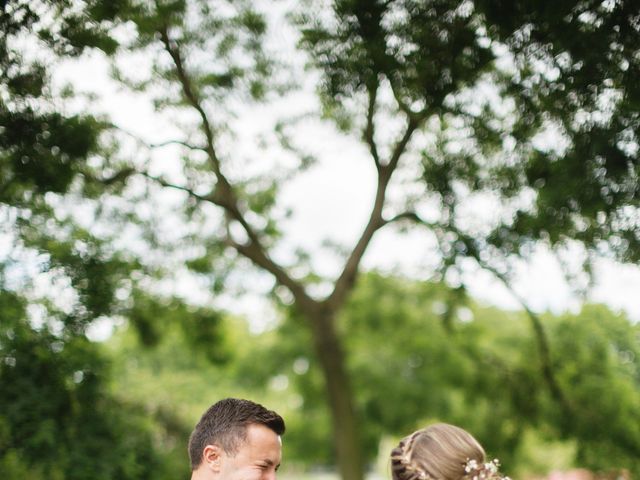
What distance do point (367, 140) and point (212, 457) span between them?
768 centimetres

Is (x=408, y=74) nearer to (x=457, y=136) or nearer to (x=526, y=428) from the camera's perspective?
(x=457, y=136)

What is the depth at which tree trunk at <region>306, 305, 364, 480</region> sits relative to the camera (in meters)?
11.8

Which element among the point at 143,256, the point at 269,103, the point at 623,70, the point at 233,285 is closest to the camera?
the point at 623,70

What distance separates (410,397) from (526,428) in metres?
4.93

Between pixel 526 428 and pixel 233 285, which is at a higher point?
pixel 233 285

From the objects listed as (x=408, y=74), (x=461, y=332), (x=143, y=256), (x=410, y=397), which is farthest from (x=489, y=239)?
(x=410, y=397)

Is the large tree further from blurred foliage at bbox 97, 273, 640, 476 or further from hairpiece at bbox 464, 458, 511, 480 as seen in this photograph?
hairpiece at bbox 464, 458, 511, 480

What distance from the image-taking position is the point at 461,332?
16.9 meters

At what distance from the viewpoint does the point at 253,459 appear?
4.05 metres

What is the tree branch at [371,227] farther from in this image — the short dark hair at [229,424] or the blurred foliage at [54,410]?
the short dark hair at [229,424]

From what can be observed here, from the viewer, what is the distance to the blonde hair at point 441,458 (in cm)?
→ 396

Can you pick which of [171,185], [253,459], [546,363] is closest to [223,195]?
[171,185]

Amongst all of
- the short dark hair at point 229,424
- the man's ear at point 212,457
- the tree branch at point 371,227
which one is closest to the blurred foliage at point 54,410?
the tree branch at point 371,227

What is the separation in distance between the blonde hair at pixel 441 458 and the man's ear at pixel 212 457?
0.91 metres
